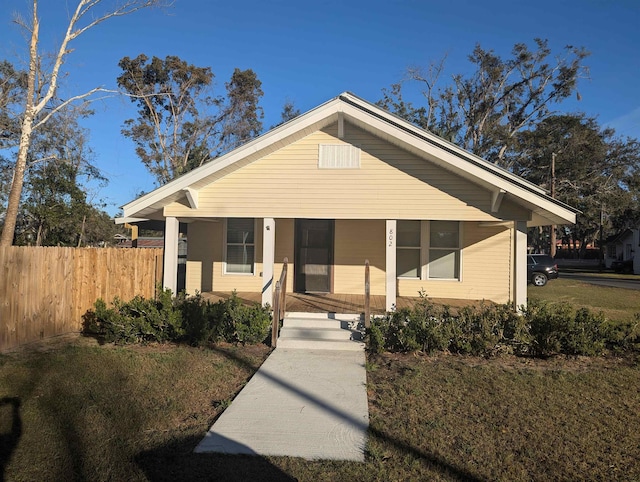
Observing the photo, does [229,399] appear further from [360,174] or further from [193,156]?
[193,156]

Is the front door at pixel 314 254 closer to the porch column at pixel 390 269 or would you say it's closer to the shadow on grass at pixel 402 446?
the porch column at pixel 390 269

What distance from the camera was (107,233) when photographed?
2672 cm

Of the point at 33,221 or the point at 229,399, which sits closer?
the point at 229,399

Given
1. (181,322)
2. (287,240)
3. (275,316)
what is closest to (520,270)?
(275,316)

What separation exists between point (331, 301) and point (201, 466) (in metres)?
6.52

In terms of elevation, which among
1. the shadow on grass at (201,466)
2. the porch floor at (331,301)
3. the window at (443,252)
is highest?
the window at (443,252)

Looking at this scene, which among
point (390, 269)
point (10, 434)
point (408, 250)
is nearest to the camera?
point (10, 434)

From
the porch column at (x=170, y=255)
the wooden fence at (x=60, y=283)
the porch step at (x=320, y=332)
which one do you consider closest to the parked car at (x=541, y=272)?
the porch step at (x=320, y=332)

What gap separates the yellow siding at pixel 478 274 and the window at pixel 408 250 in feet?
0.80

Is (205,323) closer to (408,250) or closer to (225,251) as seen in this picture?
(225,251)

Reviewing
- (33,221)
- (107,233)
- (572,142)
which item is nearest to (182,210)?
(33,221)

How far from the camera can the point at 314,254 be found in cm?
1130

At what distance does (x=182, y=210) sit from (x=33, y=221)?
17.7 metres

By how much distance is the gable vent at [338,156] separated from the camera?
8703 mm
